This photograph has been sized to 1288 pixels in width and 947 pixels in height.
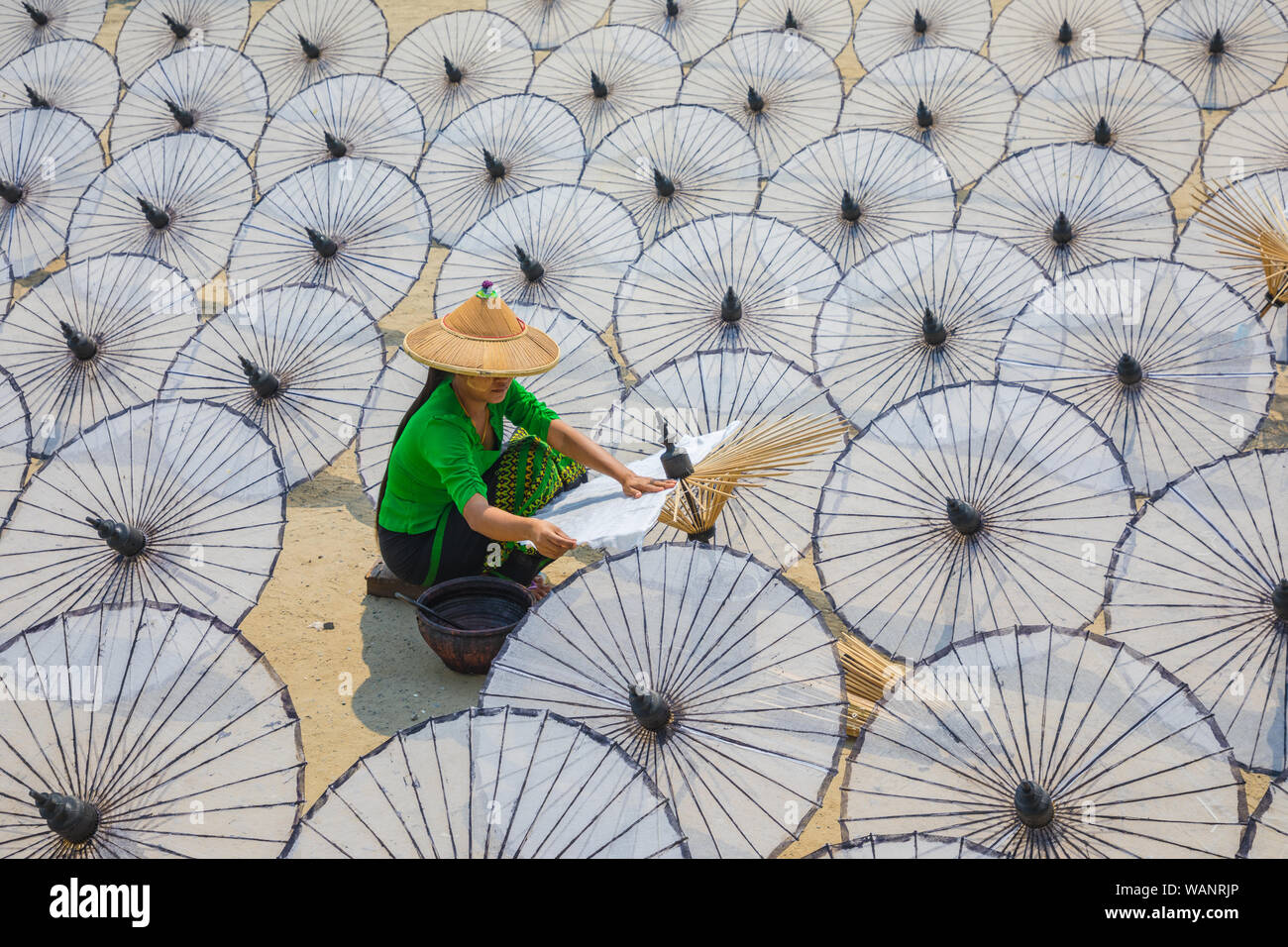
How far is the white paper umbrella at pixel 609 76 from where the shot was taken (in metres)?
10.0

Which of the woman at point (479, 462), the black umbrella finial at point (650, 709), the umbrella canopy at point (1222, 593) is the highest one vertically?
the woman at point (479, 462)

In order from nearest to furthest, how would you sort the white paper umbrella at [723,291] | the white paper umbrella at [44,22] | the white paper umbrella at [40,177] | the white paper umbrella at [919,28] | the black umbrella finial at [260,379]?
the black umbrella finial at [260,379] → the white paper umbrella at [723,291] → the white paper umbrella at [40,177] → the white paper umbrella at [919,28] → the white paper umbrella at [44,22]

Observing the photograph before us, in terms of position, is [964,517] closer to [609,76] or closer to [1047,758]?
[1047,758]

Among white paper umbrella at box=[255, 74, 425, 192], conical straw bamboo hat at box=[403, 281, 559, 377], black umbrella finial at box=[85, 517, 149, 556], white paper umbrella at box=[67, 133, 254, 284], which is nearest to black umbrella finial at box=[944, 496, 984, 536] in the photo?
conical straw bamboo hat at box=[403, 281, 559, 377]

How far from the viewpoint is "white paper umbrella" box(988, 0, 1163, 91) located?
10219 mm

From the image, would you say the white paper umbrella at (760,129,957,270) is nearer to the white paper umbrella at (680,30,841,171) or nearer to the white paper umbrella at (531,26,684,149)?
the white paper umbrella at (680,30,841,171)

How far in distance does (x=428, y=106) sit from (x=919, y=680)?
845 cm

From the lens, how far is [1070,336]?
5.49 m

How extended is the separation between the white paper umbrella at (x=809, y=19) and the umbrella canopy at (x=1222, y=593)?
27.0 feet

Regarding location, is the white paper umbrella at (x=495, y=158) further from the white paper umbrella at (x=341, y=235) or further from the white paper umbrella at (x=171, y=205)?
the white paper umbrella at (x=171, y=205)

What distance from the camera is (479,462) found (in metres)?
4.87

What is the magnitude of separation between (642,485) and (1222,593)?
2.13 meters

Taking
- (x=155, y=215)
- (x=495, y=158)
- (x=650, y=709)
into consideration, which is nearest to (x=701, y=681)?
(x=650, y=709)

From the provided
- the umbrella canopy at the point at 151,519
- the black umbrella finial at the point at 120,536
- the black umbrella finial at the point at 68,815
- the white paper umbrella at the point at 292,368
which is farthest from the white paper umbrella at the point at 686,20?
the black umbrella finial at the point at 68,815
